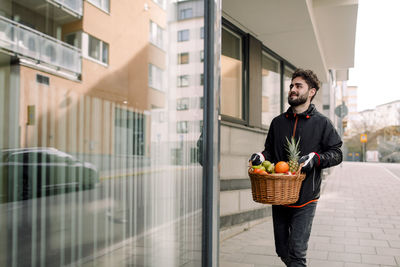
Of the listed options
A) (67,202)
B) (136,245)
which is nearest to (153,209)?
(136,245)

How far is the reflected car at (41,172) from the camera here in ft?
5.31

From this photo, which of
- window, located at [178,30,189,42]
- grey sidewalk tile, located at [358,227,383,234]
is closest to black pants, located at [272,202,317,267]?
window, located at [178,30,189,42]

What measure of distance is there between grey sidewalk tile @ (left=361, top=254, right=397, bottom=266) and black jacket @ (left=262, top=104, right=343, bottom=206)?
84.4 inches

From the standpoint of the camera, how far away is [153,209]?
9.43 feet

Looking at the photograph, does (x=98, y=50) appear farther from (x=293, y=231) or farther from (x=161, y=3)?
(x=293, y=231)

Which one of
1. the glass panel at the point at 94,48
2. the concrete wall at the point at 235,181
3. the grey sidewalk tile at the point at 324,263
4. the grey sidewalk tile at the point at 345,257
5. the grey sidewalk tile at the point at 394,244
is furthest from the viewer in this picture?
the concrete wall at the point at 235,181

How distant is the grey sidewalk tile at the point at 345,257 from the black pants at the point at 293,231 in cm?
192

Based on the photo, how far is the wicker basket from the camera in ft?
8.62

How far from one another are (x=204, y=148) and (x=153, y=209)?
2.53ft

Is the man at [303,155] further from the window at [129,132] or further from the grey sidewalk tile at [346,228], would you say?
the grey sidewalk tile at [346,228]

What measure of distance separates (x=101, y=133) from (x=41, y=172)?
0.48 meters

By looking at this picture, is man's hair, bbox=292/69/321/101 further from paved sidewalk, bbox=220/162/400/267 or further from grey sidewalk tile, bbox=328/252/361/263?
grey sidewalk tile, bbox=328/252/361/263

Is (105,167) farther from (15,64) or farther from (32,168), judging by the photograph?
(15,64)

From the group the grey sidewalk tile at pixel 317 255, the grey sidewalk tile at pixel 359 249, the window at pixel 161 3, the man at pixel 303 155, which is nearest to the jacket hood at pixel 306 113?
the man at pixel 303 155
